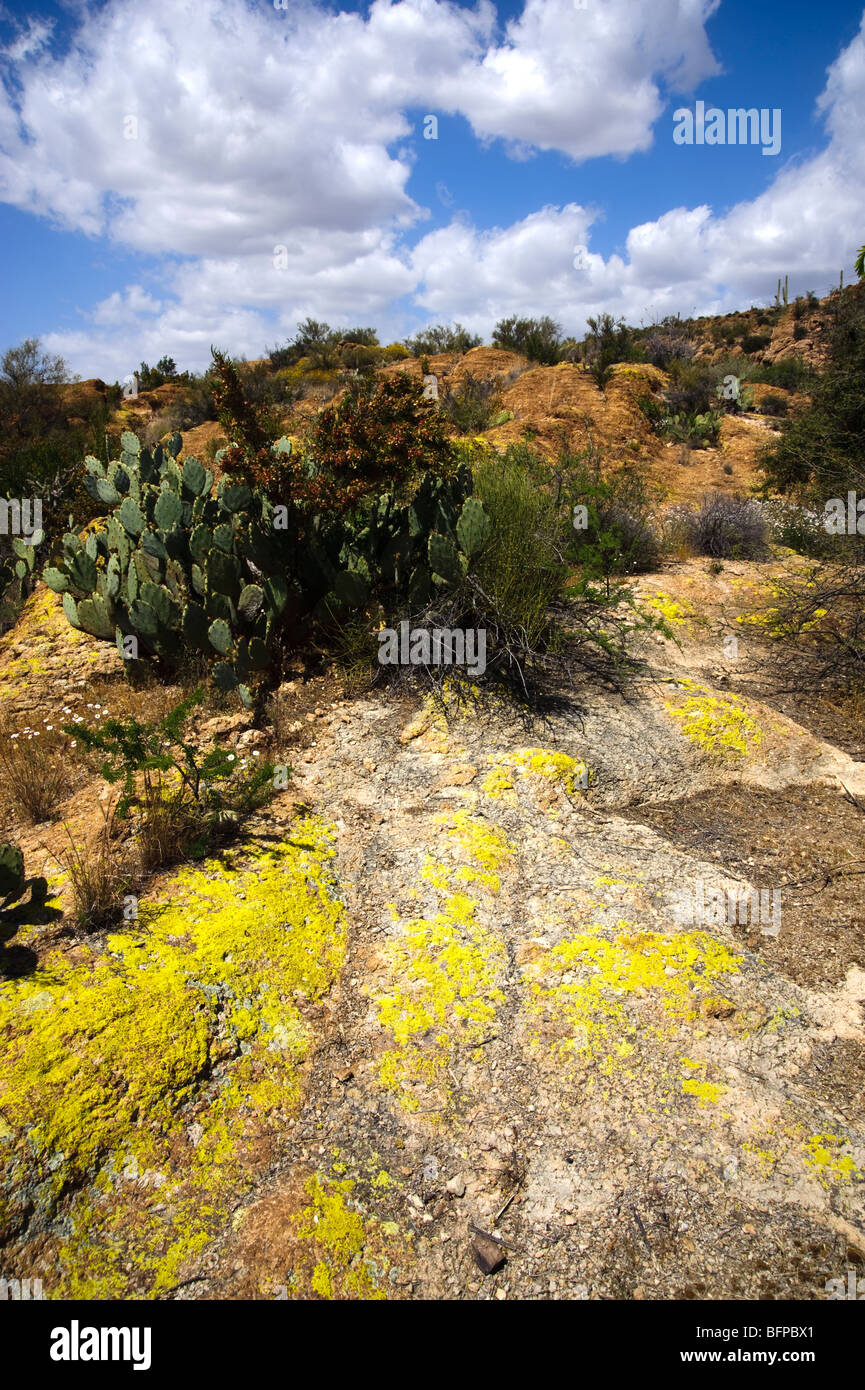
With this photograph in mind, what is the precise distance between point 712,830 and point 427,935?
1594 millimetres

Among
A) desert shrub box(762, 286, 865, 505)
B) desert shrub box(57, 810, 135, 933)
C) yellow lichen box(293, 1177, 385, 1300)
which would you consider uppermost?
desert shrub box(762, 286, 865, 505)

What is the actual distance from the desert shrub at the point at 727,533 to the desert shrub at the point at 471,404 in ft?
12.7

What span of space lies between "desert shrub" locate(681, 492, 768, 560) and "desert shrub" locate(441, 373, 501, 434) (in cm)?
387

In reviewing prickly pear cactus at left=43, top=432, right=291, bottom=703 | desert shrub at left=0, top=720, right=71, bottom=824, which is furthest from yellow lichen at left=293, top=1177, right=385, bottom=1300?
prickly pear cactus at left=43, top=432, right=291, bottom=703

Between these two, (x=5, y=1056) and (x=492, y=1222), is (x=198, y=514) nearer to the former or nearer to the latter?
(x=5, y=1056)

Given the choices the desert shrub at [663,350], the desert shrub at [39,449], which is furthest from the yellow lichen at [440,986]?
the desert shrub at [663,350]

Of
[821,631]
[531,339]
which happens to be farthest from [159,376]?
[821,631]

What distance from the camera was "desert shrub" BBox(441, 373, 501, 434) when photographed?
10.6 m

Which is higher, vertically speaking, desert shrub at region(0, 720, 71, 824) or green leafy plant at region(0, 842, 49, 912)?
desert shrub at region(0, 720, 71, 824)

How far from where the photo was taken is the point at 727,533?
732 cm

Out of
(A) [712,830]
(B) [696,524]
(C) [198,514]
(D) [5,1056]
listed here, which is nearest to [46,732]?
(C) [198,514]

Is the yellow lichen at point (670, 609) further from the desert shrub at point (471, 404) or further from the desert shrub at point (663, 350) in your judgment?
the desert shrub at point (663, 350)

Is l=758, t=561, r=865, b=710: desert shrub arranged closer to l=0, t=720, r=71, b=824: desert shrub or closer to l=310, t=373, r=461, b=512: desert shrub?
l=310, t=373, r=461, b=512: desert shrub

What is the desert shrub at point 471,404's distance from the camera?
1060 centimetres
